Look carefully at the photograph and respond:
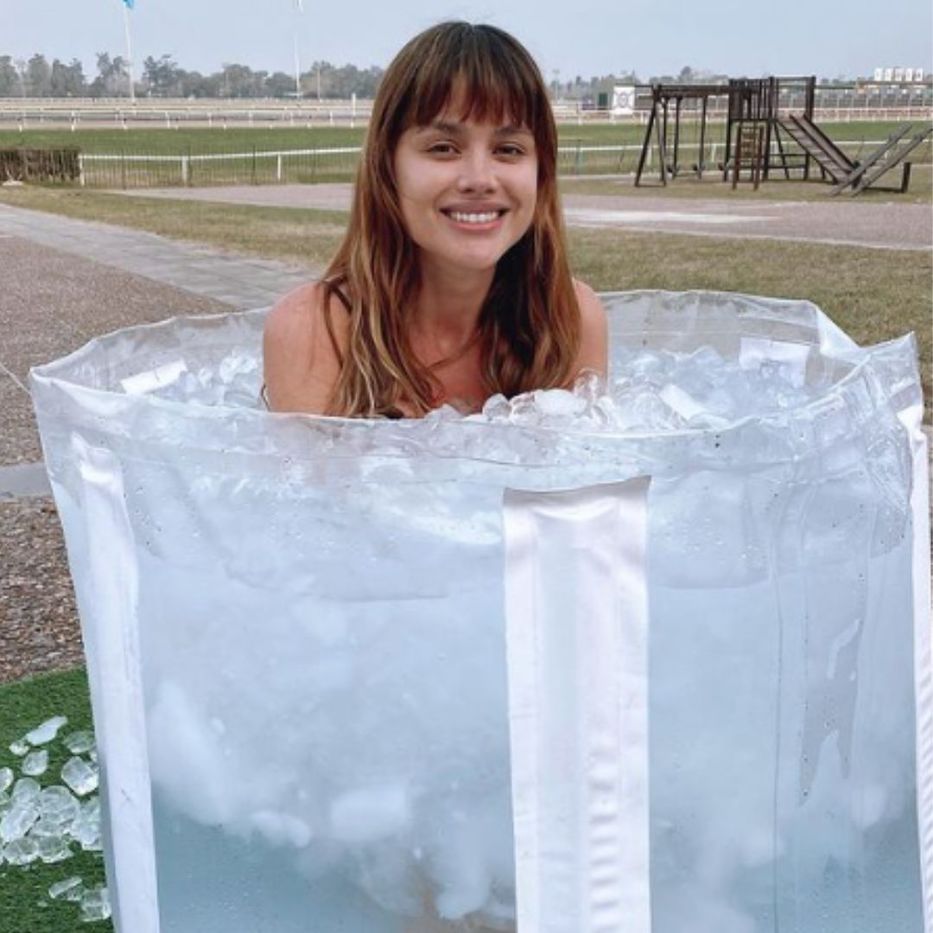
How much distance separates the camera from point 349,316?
1900 mm

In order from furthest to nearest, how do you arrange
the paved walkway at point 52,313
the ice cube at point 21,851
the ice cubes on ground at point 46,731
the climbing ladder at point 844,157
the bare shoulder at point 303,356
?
the climbing ladder at point 844,157
the paved walkway at point 52,313
the ice cubes on ground at point 46,731
the ice cube at point 21,851
the bare shoulder at point 303,356

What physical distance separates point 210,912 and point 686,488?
0.78 metres

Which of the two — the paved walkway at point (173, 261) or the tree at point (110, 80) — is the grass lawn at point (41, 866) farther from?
the tree at point (110, 80)

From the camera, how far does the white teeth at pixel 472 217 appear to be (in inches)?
68.1

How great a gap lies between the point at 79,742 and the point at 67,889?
0.48m

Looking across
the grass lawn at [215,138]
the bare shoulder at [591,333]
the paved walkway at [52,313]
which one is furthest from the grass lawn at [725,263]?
the grass lawn at [215,138]

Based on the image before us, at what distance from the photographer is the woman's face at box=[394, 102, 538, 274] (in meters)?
1.70

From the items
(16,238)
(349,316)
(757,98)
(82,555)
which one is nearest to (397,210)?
(349,316)

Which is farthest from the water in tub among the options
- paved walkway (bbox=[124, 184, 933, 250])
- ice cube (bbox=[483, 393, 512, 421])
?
paved walkway (bbox=[124, 184, 933, 250])

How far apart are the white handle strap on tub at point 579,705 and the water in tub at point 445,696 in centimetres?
4

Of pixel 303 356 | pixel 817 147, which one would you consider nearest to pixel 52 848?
pixel 303 356

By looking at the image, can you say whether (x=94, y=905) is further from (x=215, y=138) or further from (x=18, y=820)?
(x=215, y=138)

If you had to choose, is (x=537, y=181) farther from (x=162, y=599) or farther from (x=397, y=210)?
(x=162, y=599)

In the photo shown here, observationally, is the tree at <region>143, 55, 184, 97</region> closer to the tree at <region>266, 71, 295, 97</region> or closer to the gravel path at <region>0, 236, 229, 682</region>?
the tree at <region>266, 71, 295, 97</region>
